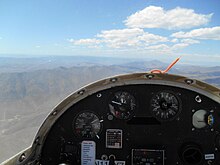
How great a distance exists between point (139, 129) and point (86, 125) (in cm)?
58

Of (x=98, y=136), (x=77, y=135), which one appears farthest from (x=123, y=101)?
(x=77, y=135)

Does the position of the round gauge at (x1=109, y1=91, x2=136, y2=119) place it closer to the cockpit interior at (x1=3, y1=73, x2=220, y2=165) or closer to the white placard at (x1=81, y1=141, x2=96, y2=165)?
the cockpit interior at (x1=3, y1=73, x2=220, y2=165)

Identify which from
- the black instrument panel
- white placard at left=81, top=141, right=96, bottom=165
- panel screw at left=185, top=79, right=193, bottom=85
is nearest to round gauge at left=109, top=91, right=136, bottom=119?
the black instrument panel

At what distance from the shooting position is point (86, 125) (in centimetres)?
252

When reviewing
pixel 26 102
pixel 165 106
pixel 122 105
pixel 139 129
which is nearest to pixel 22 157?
pixel 122 105

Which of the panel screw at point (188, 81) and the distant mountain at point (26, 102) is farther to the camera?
the distant mountain at point (26, 102)

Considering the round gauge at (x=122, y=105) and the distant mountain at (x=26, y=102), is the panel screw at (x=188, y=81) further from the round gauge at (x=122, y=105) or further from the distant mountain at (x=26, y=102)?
the distant mountain at (x=26, y=102)

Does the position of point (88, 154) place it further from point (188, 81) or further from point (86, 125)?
point (188, 81)

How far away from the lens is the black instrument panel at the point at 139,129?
241cm

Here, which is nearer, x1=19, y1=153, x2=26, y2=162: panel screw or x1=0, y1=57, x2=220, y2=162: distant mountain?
x1=19, y1=153, x2=26, y2=162: panel screw

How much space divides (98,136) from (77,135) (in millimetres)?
230

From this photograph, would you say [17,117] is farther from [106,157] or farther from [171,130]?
[171,130]

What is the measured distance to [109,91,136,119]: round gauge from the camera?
247 centimetres

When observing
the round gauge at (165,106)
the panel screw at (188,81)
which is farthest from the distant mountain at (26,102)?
the panel screw at (188,81)
